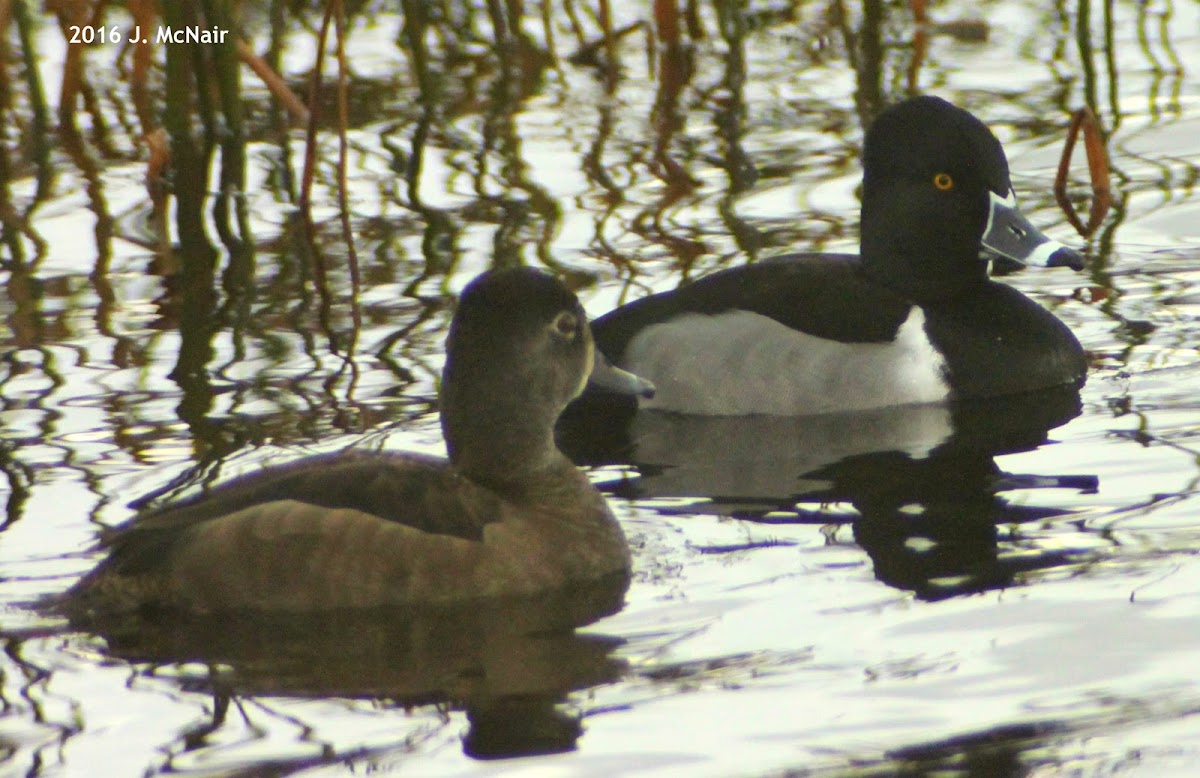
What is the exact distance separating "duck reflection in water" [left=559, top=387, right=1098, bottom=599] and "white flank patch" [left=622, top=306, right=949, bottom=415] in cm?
7

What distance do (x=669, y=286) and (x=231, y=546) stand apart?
365 centimetres

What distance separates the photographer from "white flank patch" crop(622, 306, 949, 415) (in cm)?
750

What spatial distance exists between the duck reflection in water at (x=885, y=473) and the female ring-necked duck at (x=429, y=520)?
0.72 metres

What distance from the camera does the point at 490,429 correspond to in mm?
5738

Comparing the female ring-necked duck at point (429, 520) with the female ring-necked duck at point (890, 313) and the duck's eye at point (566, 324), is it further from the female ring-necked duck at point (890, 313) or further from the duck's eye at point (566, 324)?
the female ring-necked duck at point (890, 313)

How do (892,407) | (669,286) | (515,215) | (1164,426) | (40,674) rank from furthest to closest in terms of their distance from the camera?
(515,215), (669,286), (892,407), (1164,426), (40,674)

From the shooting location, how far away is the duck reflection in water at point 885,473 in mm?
5734

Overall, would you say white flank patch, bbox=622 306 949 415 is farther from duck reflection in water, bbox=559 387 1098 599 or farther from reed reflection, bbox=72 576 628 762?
reed reflection, bbox=72 576 628 762

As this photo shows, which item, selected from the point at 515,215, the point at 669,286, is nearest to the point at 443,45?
the point at 515,215

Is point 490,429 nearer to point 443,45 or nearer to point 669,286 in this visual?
point 669,286

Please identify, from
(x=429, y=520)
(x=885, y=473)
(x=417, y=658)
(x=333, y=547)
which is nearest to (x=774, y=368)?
(x=885, y=473)

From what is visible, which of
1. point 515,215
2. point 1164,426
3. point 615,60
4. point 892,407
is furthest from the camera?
point 615,60

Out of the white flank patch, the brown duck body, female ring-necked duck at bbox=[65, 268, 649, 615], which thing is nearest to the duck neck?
female ring-necked duck at bbox=[65, 268, 649, 615]

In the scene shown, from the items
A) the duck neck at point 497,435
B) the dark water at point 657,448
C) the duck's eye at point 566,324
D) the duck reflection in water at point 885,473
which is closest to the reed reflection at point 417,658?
the dark water at point 657,448
